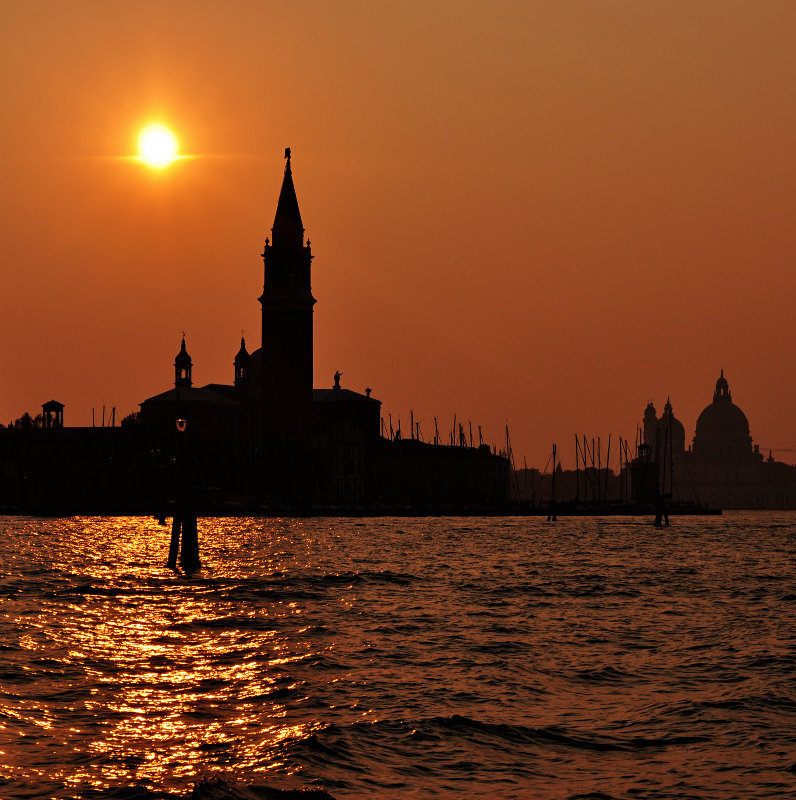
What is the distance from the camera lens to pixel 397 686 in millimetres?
15906

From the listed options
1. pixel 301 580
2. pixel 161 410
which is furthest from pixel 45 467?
pixel 301 580

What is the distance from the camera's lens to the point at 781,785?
449 inches

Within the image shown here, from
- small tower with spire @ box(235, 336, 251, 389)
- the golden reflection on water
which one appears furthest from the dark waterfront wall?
the golden reflection on water

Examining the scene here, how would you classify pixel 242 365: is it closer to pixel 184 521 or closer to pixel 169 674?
pixel 184 521

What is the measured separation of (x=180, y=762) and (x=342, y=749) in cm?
150

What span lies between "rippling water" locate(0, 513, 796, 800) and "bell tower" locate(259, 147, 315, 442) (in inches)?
2668

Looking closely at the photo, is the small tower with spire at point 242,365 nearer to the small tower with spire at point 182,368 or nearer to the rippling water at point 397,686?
the small tower with spire at point 182,368

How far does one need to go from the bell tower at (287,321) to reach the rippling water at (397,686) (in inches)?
2668

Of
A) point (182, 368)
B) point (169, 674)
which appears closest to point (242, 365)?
point (182, 368)

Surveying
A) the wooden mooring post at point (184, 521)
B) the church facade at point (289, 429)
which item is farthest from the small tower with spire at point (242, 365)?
the wooden mooring post at point (184, 521)

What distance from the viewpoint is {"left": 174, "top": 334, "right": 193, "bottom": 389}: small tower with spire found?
113125mm

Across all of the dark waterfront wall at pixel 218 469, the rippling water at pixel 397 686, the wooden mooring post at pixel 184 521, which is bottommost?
the rippling water at pixel 397 686

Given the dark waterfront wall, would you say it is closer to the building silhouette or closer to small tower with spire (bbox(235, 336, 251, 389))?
the building silhouette

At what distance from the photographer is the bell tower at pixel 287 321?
100m
